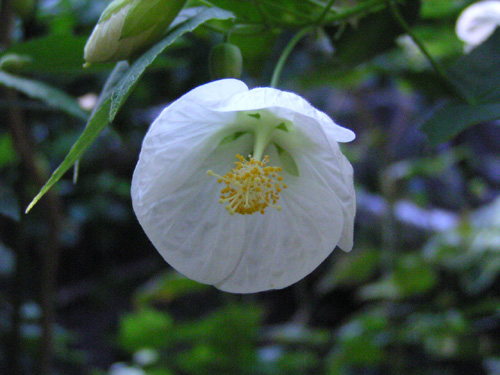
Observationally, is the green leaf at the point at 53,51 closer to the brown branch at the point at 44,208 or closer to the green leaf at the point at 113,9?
A: the brown branch at the point at 44,208

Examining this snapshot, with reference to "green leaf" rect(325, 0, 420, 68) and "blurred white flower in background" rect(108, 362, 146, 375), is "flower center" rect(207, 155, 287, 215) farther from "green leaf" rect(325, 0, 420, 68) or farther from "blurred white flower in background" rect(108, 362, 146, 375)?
"blurred white flower in background" rect(108, 362, 146, 375)

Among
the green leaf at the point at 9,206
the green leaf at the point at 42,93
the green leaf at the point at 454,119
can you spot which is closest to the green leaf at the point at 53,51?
the green leaf at the point at 42,93

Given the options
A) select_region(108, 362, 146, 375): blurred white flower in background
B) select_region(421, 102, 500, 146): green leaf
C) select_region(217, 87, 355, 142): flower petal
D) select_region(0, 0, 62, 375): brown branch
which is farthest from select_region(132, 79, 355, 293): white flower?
select_region(108, 362, 146, 375): blurred white flower in background

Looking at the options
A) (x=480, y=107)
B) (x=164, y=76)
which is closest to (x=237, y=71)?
(x=480, y=107)

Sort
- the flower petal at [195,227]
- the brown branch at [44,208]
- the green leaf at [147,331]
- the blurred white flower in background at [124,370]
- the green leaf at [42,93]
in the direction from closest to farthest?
1. the flower petal at [195,227]
2. the green leaf at [42,93]
3. the brown branch at [44,208]
4. the green leaf at [147,331]
5. the blurred white flower in background at [124,370]

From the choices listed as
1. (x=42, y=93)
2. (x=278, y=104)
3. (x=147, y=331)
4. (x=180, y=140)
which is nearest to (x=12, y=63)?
(x=42, y=93)

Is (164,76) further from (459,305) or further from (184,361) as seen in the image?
(459,305)
